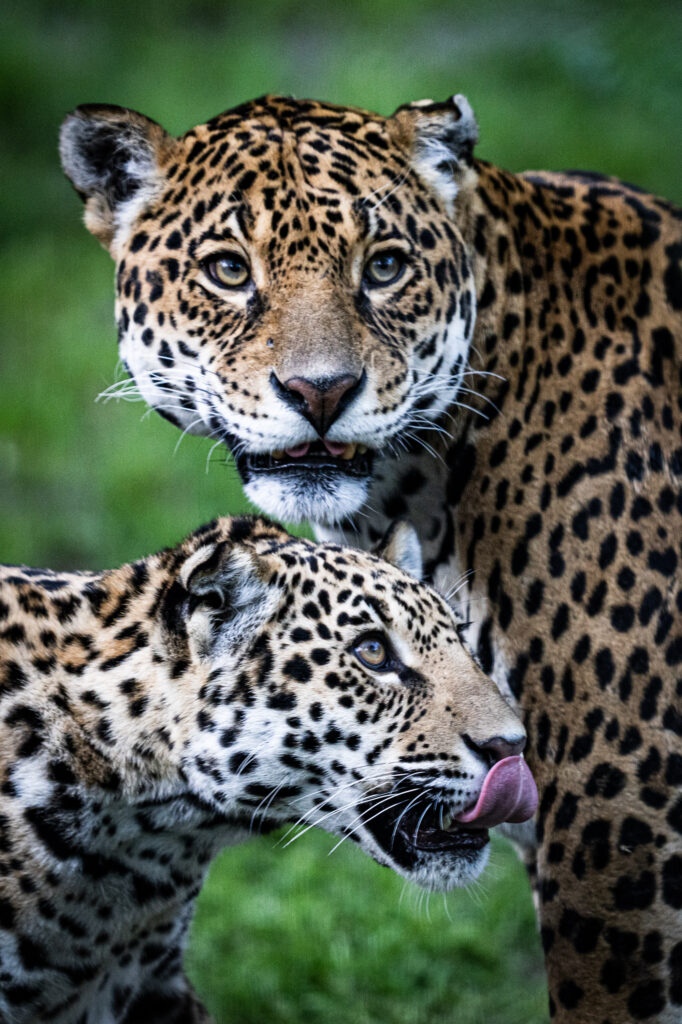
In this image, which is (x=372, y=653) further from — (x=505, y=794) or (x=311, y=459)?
(x=311, y=459)

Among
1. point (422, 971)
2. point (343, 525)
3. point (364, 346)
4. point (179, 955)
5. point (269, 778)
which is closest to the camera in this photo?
point (269, 778)

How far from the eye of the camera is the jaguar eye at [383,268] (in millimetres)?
5246

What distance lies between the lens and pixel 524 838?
5484 mm

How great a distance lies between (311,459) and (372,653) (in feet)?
2.42

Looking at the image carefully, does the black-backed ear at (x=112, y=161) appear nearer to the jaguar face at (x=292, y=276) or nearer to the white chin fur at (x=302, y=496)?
the jaguar face at (x=292, y=276)

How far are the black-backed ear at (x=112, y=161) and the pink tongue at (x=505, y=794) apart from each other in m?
2.31

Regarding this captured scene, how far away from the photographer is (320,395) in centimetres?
482

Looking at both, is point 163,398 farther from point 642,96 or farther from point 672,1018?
point 642,96

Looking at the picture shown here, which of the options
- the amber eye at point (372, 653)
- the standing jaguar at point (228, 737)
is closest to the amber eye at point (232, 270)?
the standing jaguar at point (228, 737)

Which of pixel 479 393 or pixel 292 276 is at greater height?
pixel 292 276

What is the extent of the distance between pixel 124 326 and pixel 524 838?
2223mm

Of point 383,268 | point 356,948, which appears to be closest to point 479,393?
point 383,268

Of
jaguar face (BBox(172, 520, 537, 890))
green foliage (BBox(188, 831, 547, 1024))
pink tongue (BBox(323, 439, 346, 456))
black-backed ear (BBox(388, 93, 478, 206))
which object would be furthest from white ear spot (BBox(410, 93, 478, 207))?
green foliage (BBox(188, 831, 547, 1024))

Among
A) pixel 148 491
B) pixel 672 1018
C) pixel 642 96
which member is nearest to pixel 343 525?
pixel 672 1018
